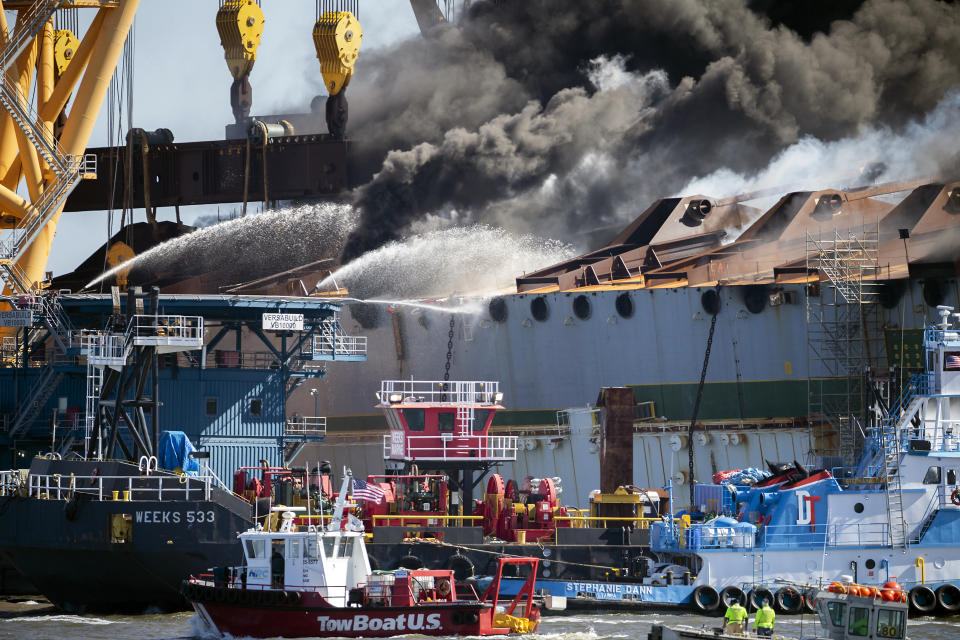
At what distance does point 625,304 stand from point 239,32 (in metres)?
34.3

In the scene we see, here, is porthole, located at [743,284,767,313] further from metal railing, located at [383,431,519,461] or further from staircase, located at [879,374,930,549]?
staircase, located at [879,374,930,549]

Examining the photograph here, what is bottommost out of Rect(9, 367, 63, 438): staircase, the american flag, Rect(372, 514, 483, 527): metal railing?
Rect(372, 514, 483, 527): metal railing

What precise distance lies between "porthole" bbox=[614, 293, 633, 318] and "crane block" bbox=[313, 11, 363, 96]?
2637 cm

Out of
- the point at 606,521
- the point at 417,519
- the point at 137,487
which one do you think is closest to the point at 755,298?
the point at 606,521

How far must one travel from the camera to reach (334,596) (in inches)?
1385

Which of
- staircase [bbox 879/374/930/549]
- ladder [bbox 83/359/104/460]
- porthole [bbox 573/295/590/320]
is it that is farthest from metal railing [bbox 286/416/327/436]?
staircase [bbox 879/374/930/549]

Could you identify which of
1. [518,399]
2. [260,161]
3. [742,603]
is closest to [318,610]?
[742,603]

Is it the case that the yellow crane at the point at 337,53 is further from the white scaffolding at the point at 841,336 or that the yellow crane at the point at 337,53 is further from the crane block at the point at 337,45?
the white scaffolding at the point at 841,336

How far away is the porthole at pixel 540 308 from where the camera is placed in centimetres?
6150

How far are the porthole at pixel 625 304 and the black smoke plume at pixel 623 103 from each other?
17.4m

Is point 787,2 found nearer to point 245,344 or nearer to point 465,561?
point 245,344

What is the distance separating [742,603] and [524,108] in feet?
152

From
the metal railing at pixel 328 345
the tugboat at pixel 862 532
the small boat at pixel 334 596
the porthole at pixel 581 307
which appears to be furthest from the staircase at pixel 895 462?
the metal railing at pixel 328 345

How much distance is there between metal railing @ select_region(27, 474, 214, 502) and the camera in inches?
1620
